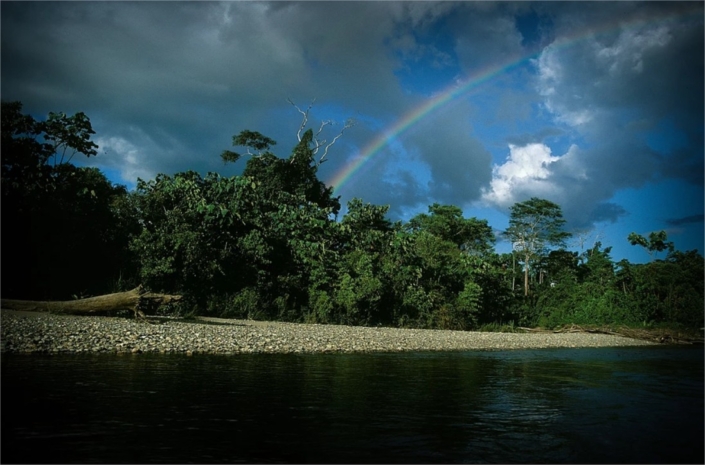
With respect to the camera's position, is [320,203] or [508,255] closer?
[320,203]

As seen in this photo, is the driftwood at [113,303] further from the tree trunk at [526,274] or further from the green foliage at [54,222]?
the tree trunk at [526,274]

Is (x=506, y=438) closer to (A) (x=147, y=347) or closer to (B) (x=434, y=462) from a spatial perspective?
(B) (x=434, y=462)

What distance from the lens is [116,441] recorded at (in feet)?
21.3

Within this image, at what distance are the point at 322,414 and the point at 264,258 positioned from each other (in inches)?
896

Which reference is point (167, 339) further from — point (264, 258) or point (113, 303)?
point (264, 258)

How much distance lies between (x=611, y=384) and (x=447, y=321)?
2158 centimetres

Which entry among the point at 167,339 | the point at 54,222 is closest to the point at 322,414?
A: the point at 167,339

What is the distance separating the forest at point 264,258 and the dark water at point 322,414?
A: 42.0 ft

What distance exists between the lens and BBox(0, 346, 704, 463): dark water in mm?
6484

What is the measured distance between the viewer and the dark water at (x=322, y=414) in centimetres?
648

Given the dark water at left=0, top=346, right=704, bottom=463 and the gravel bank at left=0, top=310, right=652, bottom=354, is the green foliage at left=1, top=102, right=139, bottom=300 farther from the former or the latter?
the dark water at left=0, top=346, right=704, bottom=463

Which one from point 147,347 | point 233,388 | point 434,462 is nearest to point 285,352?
point 147,347

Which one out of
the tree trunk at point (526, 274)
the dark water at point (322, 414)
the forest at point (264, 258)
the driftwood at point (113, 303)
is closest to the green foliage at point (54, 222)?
the forest at point (264, 258)

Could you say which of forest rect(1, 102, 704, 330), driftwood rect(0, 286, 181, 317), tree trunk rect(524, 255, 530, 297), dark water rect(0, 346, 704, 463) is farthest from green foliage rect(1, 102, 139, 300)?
tree trunk rect(524, 255, 530, 297)
